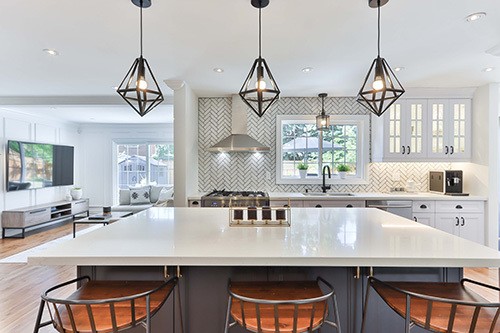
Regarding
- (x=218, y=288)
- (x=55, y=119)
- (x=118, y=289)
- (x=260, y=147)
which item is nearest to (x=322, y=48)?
(x=260, y=147)

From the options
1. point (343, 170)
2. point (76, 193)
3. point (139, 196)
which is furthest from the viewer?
point (76, 193)

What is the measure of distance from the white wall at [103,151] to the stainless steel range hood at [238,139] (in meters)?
3.50

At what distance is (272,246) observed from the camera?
4.62 ft

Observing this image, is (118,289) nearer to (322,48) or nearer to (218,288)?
(218,288)

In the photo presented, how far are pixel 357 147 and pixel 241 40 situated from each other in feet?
9.48

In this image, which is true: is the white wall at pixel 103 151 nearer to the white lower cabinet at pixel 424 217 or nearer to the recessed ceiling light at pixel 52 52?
the recessed ceiling light at pixel 52 52

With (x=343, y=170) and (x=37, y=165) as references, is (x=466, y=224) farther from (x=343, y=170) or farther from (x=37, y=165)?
(x=37, y=165)

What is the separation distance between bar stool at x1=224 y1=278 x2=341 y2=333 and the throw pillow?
5.68 meters

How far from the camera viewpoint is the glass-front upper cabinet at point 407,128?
4152mm

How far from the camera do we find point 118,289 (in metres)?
1.46

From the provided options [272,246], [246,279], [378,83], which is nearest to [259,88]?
[378,83]

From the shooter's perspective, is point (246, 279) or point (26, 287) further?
point (26, 287)

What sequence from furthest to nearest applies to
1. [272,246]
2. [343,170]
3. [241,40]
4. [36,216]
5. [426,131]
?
[36,216], [343,170], [426,131], [241,40], [272,246]

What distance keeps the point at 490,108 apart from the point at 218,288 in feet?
14.6
